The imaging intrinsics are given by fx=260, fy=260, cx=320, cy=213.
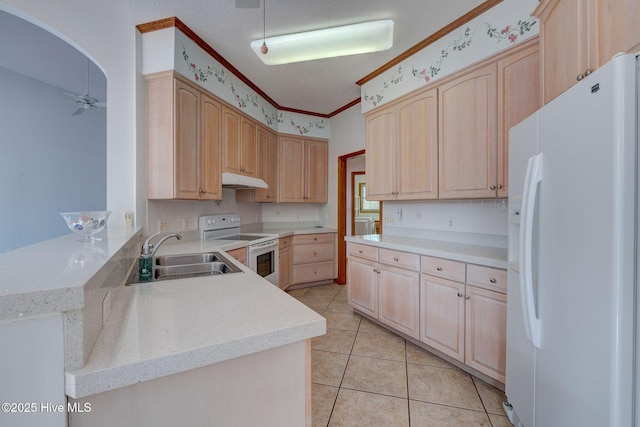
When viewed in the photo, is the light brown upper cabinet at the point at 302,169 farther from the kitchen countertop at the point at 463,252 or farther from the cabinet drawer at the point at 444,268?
the cabinet drawer at the point at 444,268

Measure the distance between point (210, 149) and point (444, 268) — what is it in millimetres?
2417

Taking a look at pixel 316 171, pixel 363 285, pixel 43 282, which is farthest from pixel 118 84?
pixel 363 285

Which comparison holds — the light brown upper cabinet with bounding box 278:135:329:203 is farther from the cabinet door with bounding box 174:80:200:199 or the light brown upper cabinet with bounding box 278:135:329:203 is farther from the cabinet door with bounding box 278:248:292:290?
the cabinet door with bounding box 174:80:200:199

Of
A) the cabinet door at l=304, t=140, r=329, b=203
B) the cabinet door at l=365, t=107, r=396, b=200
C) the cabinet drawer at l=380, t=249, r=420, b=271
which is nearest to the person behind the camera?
the cabinet drawer at l=380, t=249, r=420, b=271

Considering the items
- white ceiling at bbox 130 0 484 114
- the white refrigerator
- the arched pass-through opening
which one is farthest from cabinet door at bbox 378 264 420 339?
the arched pass-through opening

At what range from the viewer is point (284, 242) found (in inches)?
145

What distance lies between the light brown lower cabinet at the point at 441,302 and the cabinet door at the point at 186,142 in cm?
185

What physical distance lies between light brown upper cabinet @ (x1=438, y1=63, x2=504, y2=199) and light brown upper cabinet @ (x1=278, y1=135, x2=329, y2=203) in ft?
7.35

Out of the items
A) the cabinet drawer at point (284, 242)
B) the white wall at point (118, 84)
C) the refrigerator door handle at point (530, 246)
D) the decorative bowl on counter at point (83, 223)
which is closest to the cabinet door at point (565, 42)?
the refrigerator door handle at point (530, 246)

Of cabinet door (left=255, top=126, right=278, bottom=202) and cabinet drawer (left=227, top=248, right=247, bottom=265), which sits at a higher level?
cabinet door (left=255, top=126, right=278, bottom=202)

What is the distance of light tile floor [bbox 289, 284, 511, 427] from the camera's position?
1.55 meters

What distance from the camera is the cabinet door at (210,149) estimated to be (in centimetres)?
256

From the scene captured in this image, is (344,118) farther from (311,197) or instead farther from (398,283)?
(398,283)

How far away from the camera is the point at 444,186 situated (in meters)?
2.30
